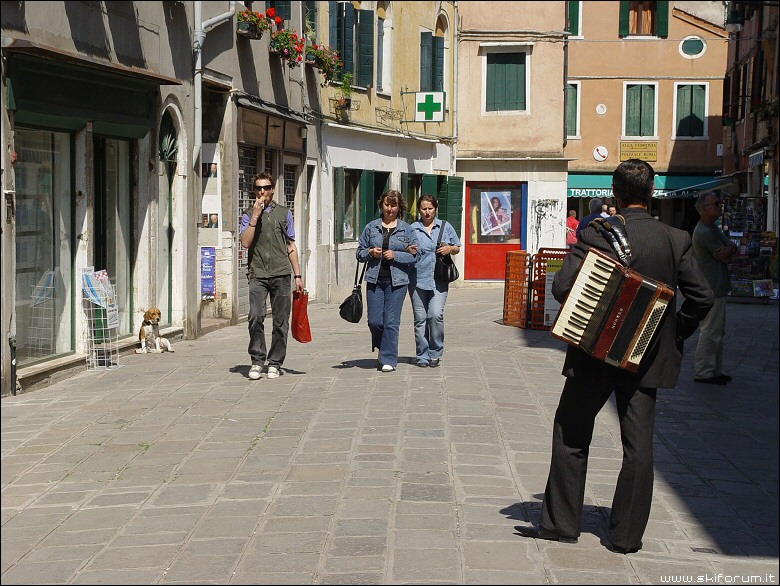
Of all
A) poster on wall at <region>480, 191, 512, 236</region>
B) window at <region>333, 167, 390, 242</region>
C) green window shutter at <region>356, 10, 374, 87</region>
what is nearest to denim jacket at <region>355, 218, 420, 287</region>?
window at <region>333, 167, 390, 242</region>

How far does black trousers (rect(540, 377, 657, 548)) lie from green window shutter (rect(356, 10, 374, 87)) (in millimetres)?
18539

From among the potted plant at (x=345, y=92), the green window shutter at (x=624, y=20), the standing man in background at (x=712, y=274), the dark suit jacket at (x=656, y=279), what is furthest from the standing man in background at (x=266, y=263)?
the green window shutter at (x=624, y=20)

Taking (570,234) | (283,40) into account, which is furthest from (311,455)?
(570,234)

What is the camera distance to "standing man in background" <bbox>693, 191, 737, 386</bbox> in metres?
11.9

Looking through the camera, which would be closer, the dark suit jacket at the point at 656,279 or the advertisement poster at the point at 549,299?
the dark suit jacket at the point at 656,279

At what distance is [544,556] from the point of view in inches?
230

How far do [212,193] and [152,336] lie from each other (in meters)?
3.74

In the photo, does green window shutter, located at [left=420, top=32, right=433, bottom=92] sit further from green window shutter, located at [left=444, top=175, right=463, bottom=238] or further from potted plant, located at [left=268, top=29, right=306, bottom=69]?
potted plant, located at [left=268, top=29, right=306, bottom=69]

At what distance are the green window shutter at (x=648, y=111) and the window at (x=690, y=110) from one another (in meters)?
0.78

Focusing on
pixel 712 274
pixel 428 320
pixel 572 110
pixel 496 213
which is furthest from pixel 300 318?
pixel 572 110

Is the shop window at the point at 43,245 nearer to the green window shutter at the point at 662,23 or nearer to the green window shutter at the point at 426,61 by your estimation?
the green window shutter at the point at 426,61

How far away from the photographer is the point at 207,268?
1680 cm

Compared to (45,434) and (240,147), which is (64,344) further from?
(240,147)

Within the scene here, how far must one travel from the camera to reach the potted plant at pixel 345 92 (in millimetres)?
22859
